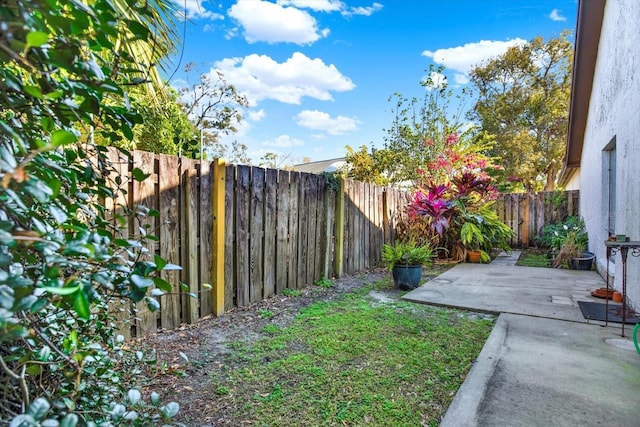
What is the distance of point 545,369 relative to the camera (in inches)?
86.8

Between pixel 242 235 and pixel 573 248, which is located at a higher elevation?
pixel 242 235

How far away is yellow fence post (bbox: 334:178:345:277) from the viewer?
501 cm

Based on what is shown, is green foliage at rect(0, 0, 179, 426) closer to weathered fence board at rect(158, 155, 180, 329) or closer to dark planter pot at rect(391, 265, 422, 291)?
weathered fence board at rect(158, 155, 180, 329)

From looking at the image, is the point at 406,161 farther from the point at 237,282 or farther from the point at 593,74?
the point at 237,282

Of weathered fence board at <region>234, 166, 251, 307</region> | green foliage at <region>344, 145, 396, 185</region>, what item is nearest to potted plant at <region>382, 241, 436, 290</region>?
weathered fence board at <region>234, 166, 251, 307</region>

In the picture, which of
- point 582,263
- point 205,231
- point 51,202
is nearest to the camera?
point 51,202

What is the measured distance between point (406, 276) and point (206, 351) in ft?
9.18

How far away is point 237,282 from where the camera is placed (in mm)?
3533

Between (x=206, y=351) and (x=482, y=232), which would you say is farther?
(x=482, y=232)

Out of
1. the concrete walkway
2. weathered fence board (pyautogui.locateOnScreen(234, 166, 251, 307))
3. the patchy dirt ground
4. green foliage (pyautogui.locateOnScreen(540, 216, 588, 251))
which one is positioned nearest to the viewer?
the concrete walkway

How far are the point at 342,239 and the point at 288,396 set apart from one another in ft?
10.7

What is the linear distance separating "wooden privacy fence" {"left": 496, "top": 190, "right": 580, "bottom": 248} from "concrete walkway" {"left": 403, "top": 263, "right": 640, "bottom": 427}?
5252 mm

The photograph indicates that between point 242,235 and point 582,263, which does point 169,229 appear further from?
point 582,263

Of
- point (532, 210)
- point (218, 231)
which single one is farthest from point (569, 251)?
point (218, 231)
